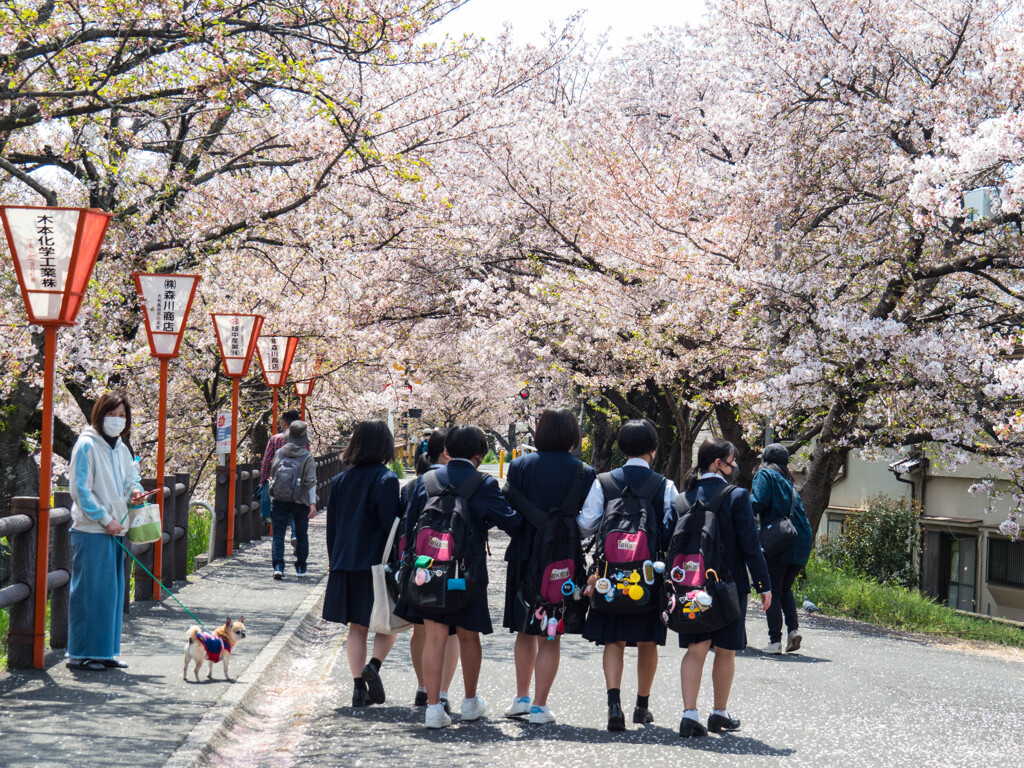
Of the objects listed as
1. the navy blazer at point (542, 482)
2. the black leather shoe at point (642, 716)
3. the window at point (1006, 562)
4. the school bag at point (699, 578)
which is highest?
the navy blazer at point (542, 482)

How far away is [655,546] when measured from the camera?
18.4 feet

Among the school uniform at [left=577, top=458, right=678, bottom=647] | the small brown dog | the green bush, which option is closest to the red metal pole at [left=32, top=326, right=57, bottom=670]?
the small brown dog

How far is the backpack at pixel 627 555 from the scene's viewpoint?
5.47 meters

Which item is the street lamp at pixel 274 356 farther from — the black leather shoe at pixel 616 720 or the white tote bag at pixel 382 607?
the black leather shoe at pixel 616 720

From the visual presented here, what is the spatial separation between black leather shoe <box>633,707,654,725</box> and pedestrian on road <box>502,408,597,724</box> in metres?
0.49

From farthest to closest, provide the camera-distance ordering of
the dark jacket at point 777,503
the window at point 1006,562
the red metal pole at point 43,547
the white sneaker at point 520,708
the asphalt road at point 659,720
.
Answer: the window at point 1006,562, the dark jacket at point 777,503, the red metal pole at point 43,547, the white sneaker at point 520,708, the asphalt road at point 659,720

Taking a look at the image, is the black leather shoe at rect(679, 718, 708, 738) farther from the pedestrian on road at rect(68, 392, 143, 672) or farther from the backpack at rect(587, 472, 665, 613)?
the pedestrian on road at rect(68, 392, 143, 672)

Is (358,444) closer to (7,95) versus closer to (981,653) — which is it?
(7,95)

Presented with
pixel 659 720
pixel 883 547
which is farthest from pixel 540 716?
pixel 883 547

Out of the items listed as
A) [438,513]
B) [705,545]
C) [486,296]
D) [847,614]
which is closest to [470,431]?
[438,513]

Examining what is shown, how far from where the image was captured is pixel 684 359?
16.3 m

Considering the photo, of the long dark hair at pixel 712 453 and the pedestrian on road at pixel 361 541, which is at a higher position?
the long dark hair at pixel 712 453

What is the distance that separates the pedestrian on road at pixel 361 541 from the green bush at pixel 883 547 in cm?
1511

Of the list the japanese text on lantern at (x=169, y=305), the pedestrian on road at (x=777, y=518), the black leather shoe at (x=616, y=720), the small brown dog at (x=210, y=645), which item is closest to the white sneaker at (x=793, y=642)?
the pedestrian on road at (x=777, y=518)
